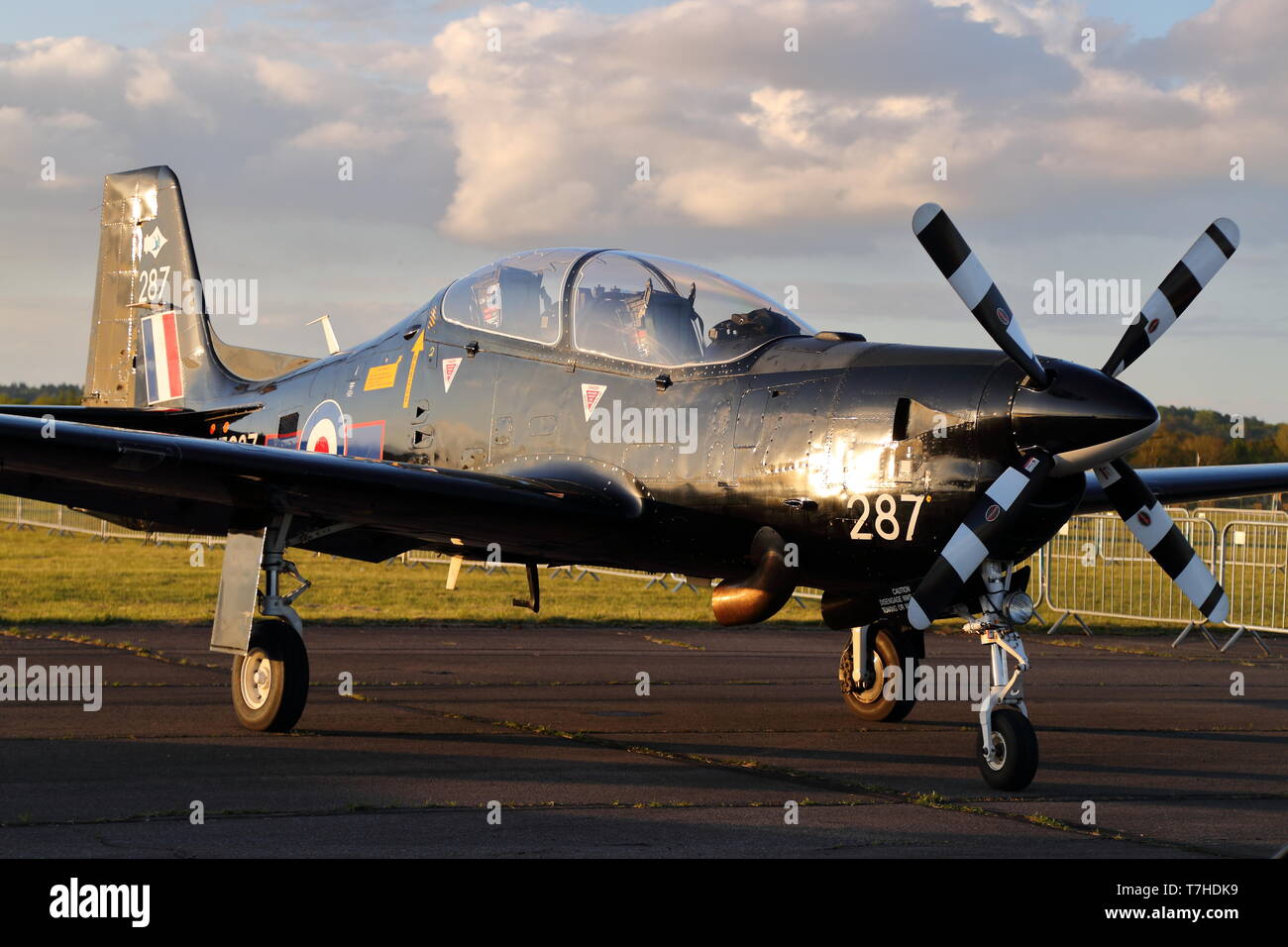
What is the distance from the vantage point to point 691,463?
8.81 meters

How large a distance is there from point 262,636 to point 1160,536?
19.5 ft

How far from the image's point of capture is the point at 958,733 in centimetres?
1012

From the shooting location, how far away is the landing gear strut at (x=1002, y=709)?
7.66m

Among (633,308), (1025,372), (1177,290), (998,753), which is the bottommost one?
(998,753)

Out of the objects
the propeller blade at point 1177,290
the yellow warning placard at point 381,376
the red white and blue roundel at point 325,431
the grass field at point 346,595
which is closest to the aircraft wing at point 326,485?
the yellow warning placard at point 381,376

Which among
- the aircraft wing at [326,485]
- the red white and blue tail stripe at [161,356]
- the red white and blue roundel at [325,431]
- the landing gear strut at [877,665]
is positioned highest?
the red white and blue tail stripe at [161,356]

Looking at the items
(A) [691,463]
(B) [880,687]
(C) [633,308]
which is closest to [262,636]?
(A) [691,463]

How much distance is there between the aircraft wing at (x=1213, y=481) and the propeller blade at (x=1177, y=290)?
3.32 m

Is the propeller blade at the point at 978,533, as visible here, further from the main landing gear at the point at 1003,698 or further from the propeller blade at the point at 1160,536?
the propeller blade at the point at 1160,536

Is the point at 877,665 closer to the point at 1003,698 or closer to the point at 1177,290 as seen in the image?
the point at 1003,698

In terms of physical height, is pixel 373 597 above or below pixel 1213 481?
below
